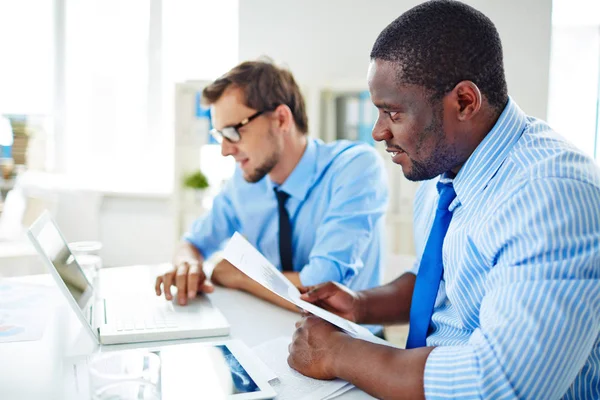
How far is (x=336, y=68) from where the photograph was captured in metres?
3.87

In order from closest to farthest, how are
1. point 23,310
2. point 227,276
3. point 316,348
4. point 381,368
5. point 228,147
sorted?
point 381,368, point 316,348, point 23,310, point 227,276, point 228,147

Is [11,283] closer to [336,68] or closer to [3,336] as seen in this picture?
[3,336]

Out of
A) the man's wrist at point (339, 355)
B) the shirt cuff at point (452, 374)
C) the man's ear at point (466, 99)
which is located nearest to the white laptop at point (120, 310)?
the man's wrist at point (339, 355)

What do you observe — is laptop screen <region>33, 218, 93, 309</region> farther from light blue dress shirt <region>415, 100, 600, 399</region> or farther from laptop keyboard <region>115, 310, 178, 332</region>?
light blue dress shirt <region>415, 100, 600, 399</region>

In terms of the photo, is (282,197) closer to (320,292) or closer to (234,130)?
(234,130)

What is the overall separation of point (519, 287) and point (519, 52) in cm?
284

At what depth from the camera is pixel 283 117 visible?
6.48ft

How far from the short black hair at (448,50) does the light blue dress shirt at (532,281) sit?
0.15 m

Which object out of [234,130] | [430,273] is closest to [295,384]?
[430,273]

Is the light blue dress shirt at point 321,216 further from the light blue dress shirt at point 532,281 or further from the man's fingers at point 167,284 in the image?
the light blue dress shirt at point 532,281

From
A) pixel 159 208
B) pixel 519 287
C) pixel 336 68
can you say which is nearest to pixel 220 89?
pixel 519 287

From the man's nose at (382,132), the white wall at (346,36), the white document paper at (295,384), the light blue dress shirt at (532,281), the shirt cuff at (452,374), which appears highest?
the white wall at (346,36)

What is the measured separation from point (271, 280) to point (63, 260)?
541 mm

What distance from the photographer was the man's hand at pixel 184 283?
4.85 ft
